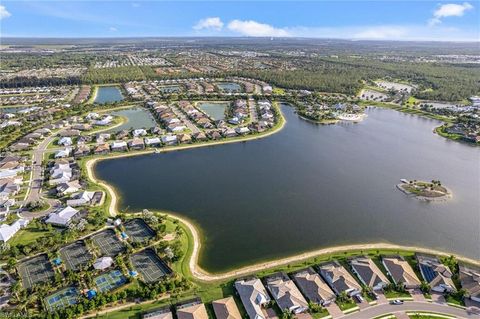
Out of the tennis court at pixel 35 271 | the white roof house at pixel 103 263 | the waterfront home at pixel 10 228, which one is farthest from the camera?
the waterfront home at pixel 10 228

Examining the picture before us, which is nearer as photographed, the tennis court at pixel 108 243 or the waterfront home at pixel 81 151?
the tennis court at pixel 108 243

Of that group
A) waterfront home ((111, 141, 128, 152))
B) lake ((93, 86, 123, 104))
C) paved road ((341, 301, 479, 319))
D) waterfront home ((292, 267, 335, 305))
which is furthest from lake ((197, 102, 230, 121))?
paved road ((341, 301, 479, 319))

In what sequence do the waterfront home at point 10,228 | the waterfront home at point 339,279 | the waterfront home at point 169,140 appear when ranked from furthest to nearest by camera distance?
the waterfront home at point 169,140 → the waterfront home at point 10,228 → the waterfront home at point 339,279

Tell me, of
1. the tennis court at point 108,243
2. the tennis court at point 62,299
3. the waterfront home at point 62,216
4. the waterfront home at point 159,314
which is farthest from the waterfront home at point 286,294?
the waterfront home at point 62,216

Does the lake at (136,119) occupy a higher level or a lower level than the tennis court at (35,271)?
higher

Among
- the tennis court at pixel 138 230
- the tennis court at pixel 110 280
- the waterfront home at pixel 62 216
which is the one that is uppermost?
the waterfront home at pixel 62 216

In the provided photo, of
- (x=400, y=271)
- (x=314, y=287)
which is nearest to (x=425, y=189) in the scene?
(x=400, y=271)

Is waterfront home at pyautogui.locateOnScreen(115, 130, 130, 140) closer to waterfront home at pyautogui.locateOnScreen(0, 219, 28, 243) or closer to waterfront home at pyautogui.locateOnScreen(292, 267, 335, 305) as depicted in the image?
waterfront home at pyautogui.locateOnScreen(0, 219, 28, 243)

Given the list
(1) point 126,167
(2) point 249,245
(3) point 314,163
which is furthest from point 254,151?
(2) point 249,245

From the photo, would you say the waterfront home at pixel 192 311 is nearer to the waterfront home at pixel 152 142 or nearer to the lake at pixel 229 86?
the waterfront home at pixel 152 142
